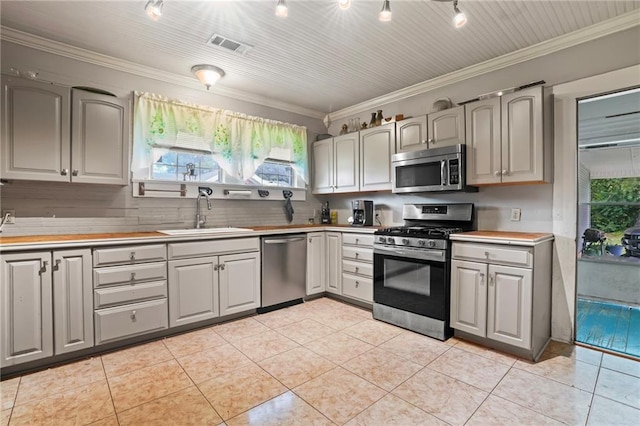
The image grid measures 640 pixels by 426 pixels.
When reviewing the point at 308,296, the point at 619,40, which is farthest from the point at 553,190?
the point at 308,296

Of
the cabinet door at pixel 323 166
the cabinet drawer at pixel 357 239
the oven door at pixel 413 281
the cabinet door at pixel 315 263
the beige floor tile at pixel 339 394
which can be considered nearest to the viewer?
the beige floor tile at pixel 339 394

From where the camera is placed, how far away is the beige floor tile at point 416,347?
2.37m

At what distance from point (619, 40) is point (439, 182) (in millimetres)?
1663

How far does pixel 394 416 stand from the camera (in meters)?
1.69

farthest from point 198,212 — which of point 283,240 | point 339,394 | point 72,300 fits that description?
point 339,394

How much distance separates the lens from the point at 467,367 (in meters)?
2.21

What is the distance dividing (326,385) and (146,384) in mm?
1166

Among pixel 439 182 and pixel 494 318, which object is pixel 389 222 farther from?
pixel 494 318

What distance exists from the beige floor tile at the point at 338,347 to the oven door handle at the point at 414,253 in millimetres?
890

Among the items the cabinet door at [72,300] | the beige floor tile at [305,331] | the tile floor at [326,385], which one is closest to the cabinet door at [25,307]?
the cabinet door at [72,300]

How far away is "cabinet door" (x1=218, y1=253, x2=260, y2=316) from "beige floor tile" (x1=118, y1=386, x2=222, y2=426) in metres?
1.18

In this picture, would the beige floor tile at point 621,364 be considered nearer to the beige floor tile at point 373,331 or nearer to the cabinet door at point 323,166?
the beige floor tile at point 373,331

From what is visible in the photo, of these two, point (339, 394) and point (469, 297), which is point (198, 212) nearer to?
point (339, 394)

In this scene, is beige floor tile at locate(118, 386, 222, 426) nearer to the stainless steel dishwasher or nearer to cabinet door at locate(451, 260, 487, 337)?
the stainless steel dishwasher
